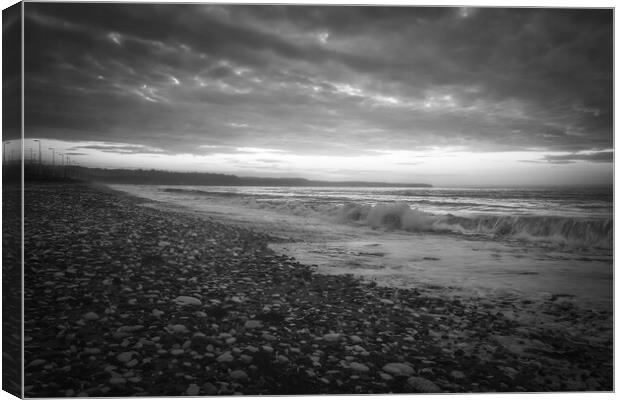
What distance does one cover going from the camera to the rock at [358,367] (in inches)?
116

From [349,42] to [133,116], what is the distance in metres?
2.21

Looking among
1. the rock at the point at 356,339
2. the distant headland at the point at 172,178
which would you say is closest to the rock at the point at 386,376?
the rock at the point at 356,339

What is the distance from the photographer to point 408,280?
425cm

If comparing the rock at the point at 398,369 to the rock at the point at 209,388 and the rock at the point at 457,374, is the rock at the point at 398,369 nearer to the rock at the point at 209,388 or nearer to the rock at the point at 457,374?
the rock at the point at 457,374

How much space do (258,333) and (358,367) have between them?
0.81 m

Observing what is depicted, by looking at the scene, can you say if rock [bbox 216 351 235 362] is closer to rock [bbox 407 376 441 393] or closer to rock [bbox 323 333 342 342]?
rock [bbox 323 333 342 342]

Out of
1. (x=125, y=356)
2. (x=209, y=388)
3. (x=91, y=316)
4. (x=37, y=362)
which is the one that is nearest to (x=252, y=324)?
(x=209, y=388)

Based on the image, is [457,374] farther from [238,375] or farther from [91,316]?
[91,316]

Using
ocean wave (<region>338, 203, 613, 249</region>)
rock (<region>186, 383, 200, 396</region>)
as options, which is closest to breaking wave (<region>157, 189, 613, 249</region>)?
ocean wave (<region>338, 203, 613, 249</region>)

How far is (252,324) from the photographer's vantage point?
10.7 feet

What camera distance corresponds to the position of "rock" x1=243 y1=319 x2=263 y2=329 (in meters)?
3.22

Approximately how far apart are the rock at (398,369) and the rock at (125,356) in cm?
185

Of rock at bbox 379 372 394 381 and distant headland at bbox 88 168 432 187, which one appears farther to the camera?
distant headland at bbox 88 168 432 187

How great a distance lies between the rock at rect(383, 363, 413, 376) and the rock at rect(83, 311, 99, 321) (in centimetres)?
231
